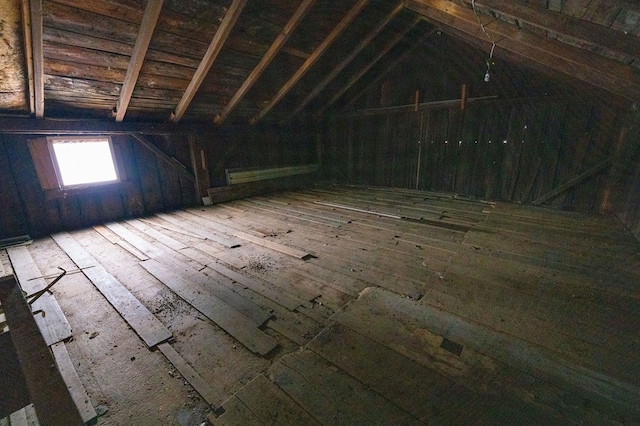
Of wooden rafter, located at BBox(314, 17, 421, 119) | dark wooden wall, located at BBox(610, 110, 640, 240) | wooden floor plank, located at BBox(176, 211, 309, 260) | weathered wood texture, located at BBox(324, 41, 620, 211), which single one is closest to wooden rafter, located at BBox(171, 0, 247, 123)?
wooden floor plank, located at BBox(176, 211, 309, 260)

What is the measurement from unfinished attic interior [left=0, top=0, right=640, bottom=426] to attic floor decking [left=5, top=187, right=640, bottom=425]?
0.02 meters

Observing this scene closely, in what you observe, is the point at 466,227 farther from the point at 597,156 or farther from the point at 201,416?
the point at 201,416

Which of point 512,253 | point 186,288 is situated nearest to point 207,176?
point 186,288

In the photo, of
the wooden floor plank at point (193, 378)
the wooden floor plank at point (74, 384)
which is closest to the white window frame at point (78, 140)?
the wooden floor plank at point (74, 384)

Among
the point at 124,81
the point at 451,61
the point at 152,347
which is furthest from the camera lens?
the point at 451,61

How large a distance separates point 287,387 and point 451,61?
20.7 feet

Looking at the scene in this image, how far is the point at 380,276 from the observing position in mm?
2404

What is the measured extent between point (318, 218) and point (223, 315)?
259 cm

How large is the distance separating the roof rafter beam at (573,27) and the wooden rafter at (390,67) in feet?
11.6

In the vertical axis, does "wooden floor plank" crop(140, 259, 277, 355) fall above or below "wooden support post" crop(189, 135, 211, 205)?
below

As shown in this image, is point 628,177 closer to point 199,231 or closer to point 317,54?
point 317,54

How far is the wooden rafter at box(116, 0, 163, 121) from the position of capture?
8.97 ft

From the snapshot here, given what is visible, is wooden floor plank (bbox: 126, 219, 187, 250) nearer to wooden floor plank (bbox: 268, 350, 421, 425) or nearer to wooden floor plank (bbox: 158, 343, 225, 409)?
wooden floor plank (bbox: 158, 343, 225, 409)

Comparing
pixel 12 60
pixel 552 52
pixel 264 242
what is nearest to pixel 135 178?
pixel 12 60
